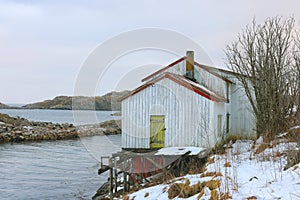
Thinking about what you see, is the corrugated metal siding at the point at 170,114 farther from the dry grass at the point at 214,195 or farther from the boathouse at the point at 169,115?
the dry grass at the point at 214,195

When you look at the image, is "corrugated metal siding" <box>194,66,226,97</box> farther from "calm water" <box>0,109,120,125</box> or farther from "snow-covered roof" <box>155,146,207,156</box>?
"calm water" <box>0,109,120,125</box>

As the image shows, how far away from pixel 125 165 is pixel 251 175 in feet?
22.3

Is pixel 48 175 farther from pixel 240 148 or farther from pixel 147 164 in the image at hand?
pixel 240 148

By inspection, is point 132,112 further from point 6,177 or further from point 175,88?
point 6,177

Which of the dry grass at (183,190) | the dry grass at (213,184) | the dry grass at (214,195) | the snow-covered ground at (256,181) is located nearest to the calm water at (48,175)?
the snow-covered ground at (256,181)

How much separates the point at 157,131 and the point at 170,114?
3.19 feet

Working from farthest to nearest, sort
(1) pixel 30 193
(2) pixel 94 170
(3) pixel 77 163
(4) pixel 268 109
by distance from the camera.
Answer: (3) pixel 77 163 < (2) pixel 94 170 < (4) pixel 268 109 < (1) pixel 30 193

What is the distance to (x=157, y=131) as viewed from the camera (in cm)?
1608

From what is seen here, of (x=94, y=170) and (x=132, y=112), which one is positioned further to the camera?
(x=94, y=170)

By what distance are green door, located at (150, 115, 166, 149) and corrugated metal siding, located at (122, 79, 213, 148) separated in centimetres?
14

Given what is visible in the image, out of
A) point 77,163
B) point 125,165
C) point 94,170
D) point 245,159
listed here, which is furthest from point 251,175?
point 77,163

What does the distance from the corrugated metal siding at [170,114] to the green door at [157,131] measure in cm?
14

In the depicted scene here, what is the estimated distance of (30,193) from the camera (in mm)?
15156

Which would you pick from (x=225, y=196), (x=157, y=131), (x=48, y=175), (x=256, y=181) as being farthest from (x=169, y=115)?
(x=225, y=196)
